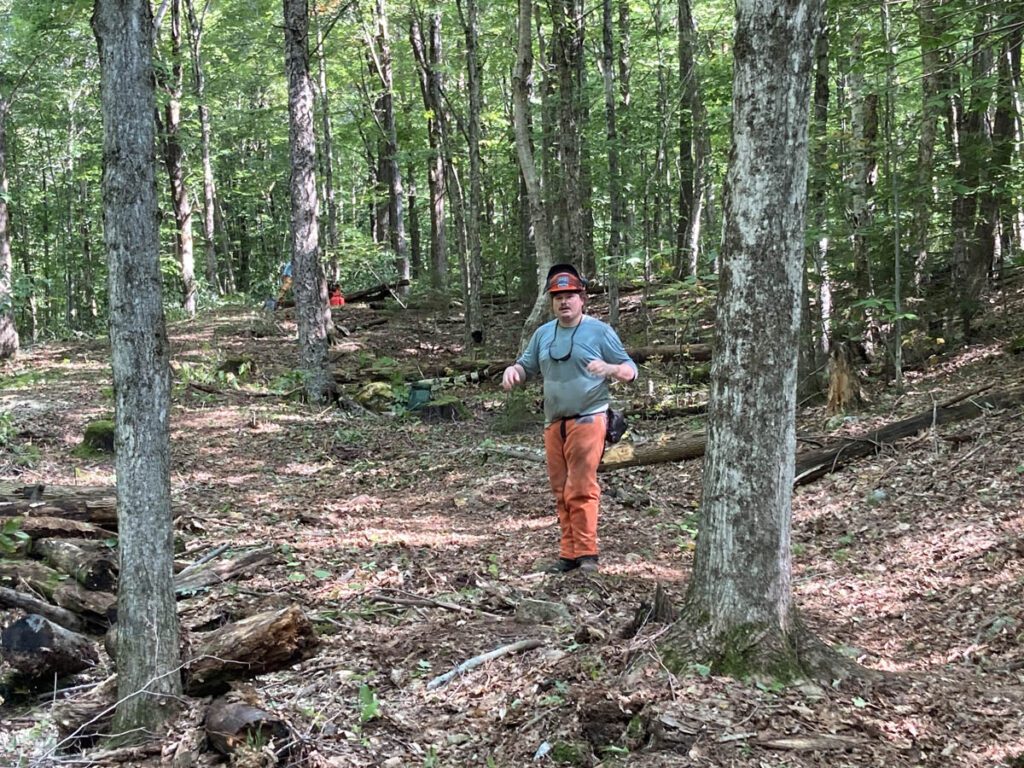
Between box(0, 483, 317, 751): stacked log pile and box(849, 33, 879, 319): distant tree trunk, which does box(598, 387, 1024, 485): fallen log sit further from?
box(0, 483, 317, 751): stacked log pile

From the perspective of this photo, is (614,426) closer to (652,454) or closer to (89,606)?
(652,454)

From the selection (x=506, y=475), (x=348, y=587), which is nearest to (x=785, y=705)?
(x=348, y=587)

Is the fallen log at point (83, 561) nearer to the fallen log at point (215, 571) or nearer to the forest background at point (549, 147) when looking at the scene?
Result: the fallen log at point (215, 571)

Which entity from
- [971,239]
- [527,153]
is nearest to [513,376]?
[527,153]

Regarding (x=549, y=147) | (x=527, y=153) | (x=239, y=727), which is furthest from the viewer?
(x=549, y=147)

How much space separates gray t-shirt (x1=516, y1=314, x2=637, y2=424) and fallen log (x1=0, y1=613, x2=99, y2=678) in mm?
3405

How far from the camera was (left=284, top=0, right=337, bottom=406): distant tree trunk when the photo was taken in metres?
12.7

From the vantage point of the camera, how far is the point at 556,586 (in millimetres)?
5598

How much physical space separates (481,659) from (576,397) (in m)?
2.11

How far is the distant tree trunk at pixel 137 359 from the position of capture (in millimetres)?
3299

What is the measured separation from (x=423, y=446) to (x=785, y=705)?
7941mm

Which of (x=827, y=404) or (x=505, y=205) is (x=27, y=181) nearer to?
(x=505, y=205)

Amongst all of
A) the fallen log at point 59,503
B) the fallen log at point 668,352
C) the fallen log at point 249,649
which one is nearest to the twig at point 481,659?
the fallen log at point 249,649

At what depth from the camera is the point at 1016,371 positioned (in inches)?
391
